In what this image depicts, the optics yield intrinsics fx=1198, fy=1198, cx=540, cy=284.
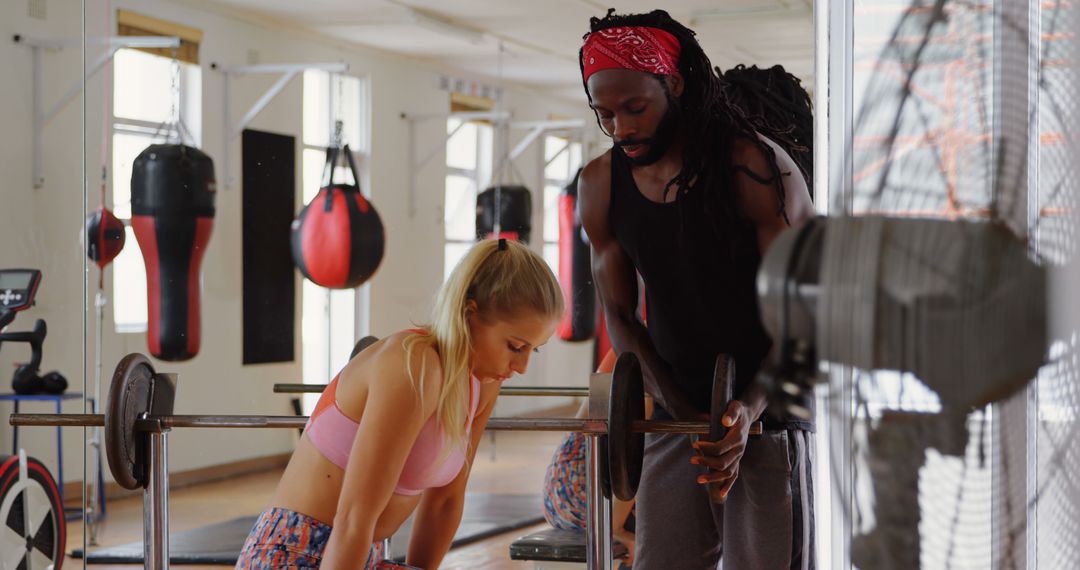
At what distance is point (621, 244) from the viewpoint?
166 centimetres

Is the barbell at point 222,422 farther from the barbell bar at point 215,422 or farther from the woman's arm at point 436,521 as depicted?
the woman's arm at point 436,521

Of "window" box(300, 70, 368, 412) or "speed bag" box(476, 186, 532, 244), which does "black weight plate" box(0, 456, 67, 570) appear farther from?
"speed bag" box(476, 186, 532, 244)

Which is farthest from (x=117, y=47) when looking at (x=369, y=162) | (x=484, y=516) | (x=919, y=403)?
(x=919, y=403)

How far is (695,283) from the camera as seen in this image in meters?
1.54

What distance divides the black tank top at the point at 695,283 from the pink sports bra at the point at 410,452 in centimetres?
35

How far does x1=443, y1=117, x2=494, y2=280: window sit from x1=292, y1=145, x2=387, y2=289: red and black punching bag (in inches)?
10.8

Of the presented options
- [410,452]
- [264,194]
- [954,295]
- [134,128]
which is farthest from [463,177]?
[954,295]

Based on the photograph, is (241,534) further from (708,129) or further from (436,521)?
(708,129)

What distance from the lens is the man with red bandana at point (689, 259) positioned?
4.95ft

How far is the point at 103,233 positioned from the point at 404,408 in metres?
2.35

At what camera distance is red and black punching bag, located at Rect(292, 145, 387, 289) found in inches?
160

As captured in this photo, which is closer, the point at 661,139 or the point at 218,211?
the point at 661,139

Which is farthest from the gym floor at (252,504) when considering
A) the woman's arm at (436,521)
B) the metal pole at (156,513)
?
the woman's arm at (436,521)

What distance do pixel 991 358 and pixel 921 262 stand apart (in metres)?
0.03
